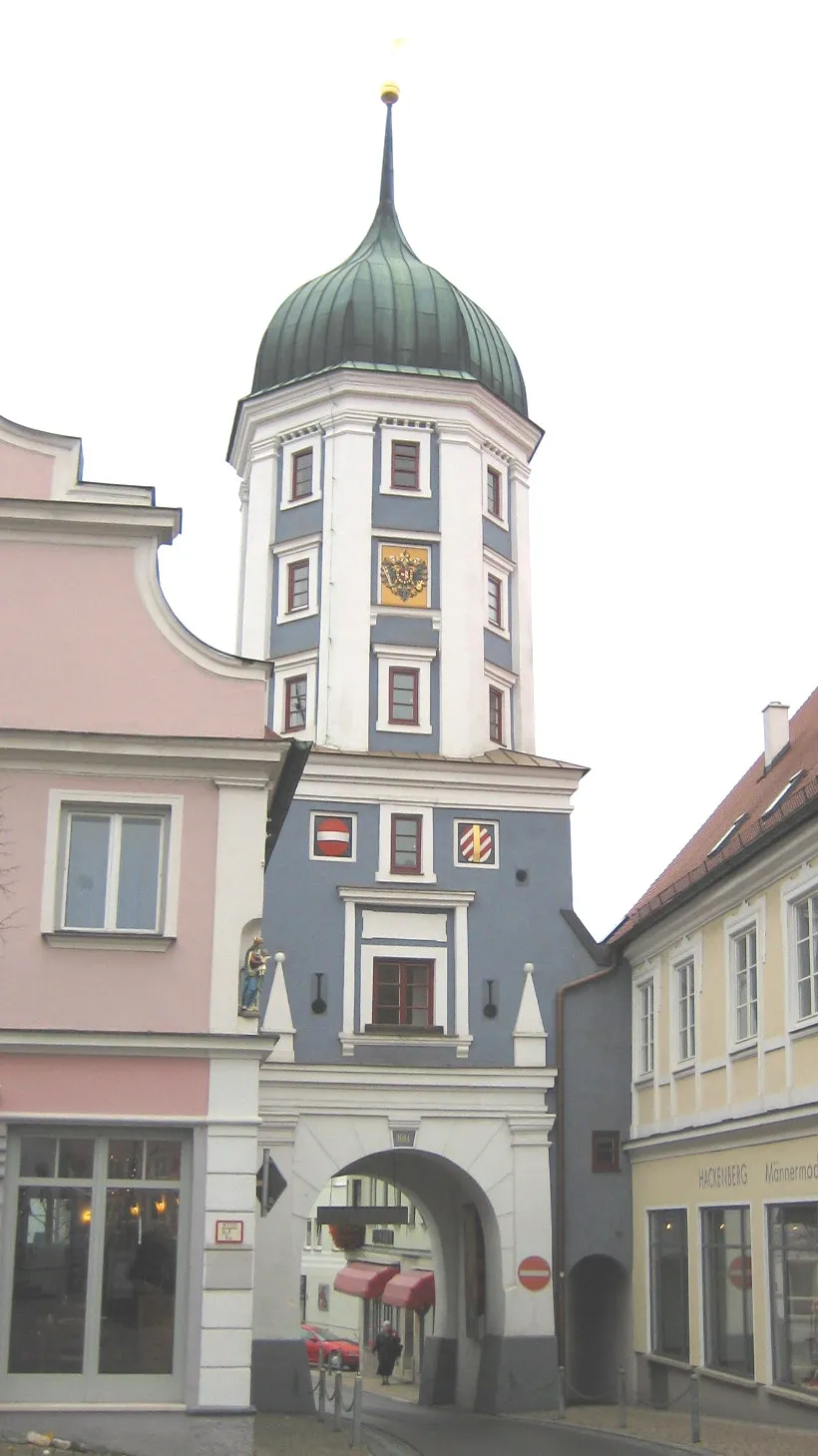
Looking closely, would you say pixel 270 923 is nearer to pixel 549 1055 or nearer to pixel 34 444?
pixel 549 1055

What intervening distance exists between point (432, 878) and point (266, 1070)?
15.1 feet

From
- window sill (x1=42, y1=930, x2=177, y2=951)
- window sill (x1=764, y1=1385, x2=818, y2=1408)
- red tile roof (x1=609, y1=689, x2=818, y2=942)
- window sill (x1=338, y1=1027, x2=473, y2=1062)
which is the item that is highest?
red tile roof (x1=609, y1=689, x2=818, y2=942)

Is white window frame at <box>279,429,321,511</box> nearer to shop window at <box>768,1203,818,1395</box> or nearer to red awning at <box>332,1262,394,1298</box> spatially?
shop window at <box>768,1203,818,1395</box>

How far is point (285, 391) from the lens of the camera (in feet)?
121

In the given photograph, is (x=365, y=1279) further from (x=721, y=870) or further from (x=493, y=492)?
(x=721, y=870)

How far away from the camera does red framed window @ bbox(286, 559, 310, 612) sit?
3569cm

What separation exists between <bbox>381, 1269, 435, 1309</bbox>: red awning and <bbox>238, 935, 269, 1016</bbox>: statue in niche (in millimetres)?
23395

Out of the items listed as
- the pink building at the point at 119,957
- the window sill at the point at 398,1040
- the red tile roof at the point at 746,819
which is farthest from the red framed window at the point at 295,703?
the pink building at the point at 119,957

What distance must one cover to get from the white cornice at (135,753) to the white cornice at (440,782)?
14.1m

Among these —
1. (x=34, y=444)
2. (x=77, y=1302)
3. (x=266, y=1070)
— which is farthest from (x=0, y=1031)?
(x=266, y=1070)

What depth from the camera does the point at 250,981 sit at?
A: 59.2ft

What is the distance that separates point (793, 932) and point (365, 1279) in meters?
28.4

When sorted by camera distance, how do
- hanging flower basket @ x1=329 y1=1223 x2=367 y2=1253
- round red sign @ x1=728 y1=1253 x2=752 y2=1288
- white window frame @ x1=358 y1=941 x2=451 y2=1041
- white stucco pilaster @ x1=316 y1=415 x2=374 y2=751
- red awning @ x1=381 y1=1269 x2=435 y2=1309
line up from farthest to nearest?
hanging flower basket @ x1=329 y1=1223 x2=367 y2=1253 → red awning @ x1=381 y1=1269 x2=435 y2=1309 → white stucco pilaster @ x1=316 y1=415 x2=374 y2=751 → white window frame @ x1=358 y1=941 x2=451 y2=1041 → round red sign @ x1=728 y1=1253 x2=752 y2=1288

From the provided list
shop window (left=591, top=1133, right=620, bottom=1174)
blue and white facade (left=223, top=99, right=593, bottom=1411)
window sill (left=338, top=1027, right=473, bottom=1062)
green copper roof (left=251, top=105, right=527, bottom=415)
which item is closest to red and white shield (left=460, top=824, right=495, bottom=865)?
blue and white facade (left=223, top=99, right=593, bottom=1411)
